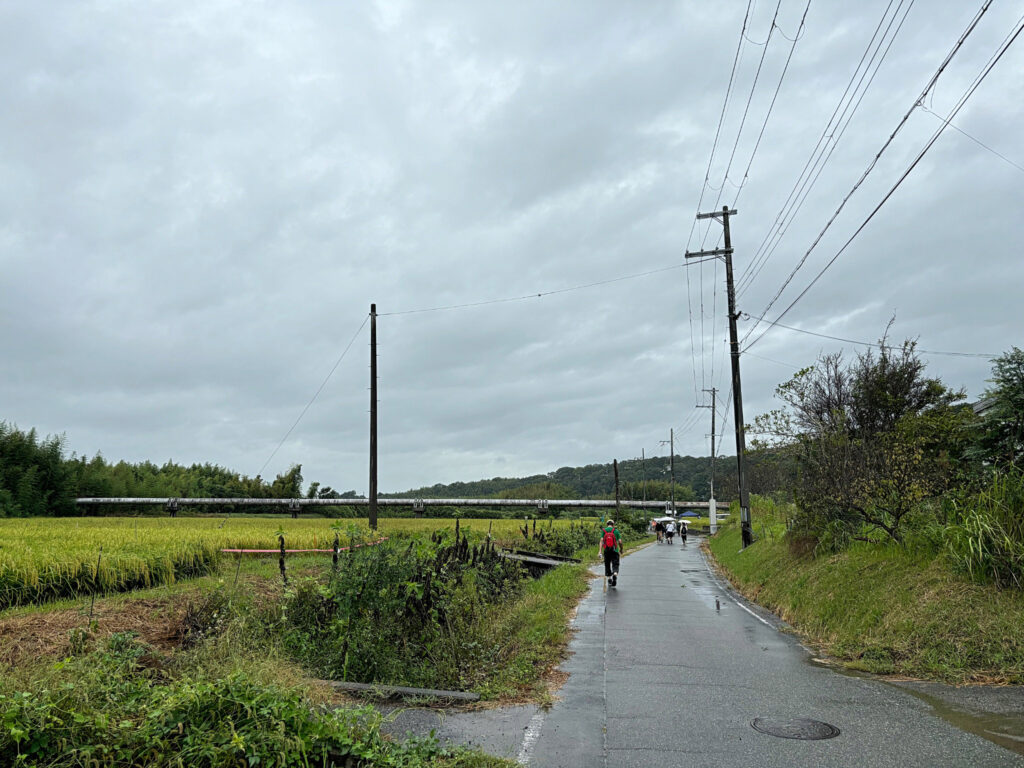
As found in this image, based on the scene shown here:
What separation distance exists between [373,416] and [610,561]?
40.8 feet

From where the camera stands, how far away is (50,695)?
541 cm

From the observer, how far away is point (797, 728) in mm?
7051

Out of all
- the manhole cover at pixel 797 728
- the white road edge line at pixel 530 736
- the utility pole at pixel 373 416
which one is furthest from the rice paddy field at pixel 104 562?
the utility pole at pixel 373 416

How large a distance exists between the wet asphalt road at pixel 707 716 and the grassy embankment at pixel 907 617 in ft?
2.66

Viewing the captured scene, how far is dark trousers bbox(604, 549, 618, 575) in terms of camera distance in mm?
20625

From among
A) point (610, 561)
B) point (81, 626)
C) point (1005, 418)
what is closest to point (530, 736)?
point (81, 626)

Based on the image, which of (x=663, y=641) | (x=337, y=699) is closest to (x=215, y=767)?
(x=337, y=699)

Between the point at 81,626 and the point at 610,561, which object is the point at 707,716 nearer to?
the point at 81,626

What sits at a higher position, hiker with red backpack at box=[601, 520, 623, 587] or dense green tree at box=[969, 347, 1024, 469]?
dense green tree at box=[969, 347, 1024, 469]

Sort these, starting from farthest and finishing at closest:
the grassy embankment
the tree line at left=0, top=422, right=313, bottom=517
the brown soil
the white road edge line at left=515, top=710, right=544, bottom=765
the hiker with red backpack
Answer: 1. the tree line at left=0, top=422, right=313, bottom=517
2. the hiker with red backpack
3. the grassy embankment
4. the brown soil
5. the white road edge line at left=515, top=710, right=544, bottom=765

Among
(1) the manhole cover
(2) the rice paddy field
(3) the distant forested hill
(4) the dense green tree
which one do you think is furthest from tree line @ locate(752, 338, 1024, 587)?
(3) the distant forested hill

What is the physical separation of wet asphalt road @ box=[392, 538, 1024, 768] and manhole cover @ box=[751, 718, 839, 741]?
100 millimetres

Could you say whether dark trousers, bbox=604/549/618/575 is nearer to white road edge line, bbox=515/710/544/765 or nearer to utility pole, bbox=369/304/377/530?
utility pole, bbox=369/304/377/530

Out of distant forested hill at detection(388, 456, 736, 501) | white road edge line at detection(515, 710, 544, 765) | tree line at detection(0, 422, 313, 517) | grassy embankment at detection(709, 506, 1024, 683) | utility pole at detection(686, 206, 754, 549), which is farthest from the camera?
distant forested hill at detection(388, 456, 736, 501)
